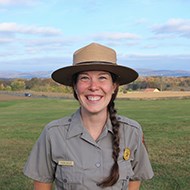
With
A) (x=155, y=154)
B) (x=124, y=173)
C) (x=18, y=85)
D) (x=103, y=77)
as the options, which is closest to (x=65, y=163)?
(x=124, y=173)

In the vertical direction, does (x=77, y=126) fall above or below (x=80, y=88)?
below

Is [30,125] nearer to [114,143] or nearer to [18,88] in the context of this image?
[114,143]

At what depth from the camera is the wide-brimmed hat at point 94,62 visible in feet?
7.52

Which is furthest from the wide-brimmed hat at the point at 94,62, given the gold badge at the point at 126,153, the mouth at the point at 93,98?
the gold badge at the point at 126,153

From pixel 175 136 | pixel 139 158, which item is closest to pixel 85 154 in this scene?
pixel 139 158

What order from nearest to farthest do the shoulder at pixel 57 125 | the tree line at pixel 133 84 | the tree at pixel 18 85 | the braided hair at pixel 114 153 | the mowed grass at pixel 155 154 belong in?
the braided hair at pixel 114 153 → the shoulder at pixel 57 125 → the mowed grass at pixel 155 154 → the tree line at pixel 133 84 → the tree at pixel 18 85

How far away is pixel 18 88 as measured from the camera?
55156 mm

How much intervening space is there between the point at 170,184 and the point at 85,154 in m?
3.50

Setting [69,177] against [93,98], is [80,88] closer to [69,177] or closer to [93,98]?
[93,98]

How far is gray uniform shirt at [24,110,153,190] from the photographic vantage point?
7.55 ft

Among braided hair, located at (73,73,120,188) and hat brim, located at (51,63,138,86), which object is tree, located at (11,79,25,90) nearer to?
hat brim, located at (51,63,138,86)

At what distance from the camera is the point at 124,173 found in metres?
2.39

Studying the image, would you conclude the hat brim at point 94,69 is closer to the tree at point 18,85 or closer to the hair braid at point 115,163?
the hair braid at point 115,163

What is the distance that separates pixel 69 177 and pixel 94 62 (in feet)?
2.24
